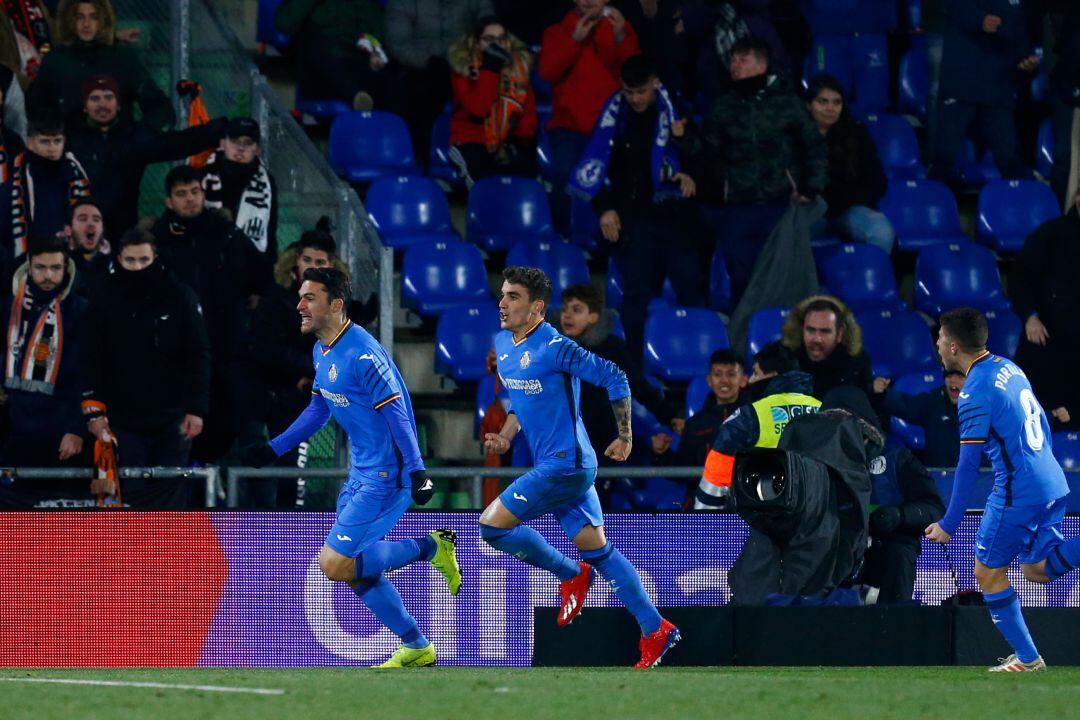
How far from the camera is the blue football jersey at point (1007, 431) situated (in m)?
8.77

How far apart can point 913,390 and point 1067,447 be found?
Result: 1.04m

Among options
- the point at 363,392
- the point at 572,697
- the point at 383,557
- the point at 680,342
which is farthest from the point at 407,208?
the point at 572,697

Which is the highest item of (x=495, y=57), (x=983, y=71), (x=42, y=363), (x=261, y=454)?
(x=983, y=71)

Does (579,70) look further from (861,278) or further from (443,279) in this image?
(861,278)

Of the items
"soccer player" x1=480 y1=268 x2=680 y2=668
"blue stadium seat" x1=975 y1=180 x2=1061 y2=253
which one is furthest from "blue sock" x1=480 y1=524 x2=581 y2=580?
"blue stadium seat" x1=975 y1=180 x2=1061 y2=253

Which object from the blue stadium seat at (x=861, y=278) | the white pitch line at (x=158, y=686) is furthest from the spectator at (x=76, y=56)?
the white pitch line at (x=158, y=686)

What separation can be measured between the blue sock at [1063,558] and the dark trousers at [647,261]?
5024mm

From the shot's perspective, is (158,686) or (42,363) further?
(42,363)

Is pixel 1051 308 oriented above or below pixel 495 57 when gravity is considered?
below

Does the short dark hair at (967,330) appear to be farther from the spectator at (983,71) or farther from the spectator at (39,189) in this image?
the spectator at (983,71)

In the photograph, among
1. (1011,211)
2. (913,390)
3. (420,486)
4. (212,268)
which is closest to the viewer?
(420,486)

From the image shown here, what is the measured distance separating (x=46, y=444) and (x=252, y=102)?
343 centimetres

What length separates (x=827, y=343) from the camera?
1144 centimetres

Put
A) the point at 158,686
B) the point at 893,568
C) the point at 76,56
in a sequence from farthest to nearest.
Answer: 1. the point at 76,56
2. the point at 893,568
3. the point at 158,686
